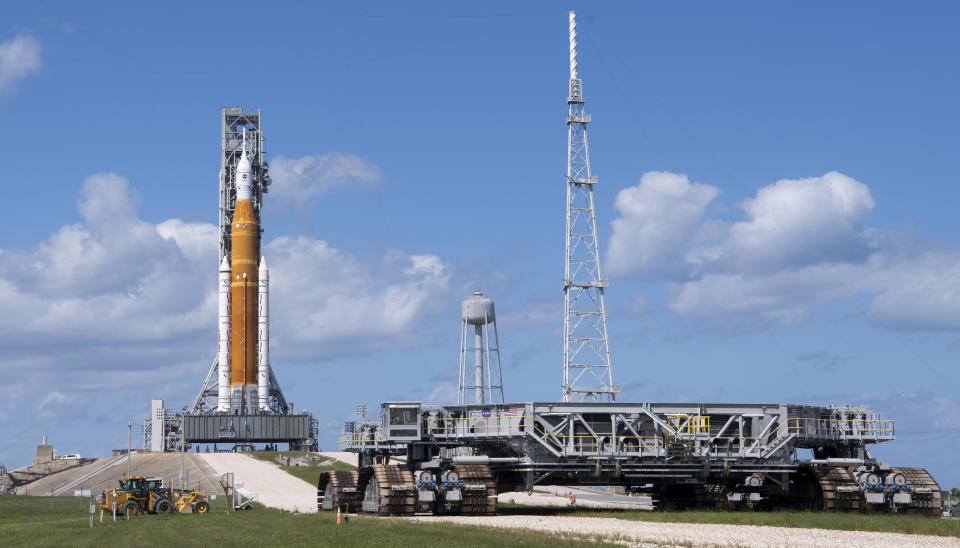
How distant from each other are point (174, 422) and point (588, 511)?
249 ft

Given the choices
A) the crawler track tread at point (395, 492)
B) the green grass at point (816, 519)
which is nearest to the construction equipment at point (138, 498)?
the crawler track tread at point (395, 492)

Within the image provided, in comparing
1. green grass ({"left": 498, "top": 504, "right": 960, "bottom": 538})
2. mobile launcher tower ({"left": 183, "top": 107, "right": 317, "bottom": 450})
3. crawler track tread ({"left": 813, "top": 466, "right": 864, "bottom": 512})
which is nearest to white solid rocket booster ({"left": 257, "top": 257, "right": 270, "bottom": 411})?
mobile launcher tower ({"left": 183, "top": 107, "right": 317, "bottom": 450})

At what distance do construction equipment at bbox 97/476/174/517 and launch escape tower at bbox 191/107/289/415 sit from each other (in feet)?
206

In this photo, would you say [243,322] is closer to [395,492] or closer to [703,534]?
[395,492]

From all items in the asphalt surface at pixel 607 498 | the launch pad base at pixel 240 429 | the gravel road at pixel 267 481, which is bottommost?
the asphalt surface at pixel 607 498

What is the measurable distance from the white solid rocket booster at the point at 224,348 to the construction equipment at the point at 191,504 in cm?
5921

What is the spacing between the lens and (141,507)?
52.5 meters

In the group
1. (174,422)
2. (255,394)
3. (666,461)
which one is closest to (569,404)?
(666,461)

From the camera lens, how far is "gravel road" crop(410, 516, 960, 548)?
32781 millimetres

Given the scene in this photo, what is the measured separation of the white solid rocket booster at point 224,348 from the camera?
366ft

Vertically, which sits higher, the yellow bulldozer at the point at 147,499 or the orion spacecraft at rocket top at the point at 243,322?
the orion spacecraft at rocket top at the point at 243,322

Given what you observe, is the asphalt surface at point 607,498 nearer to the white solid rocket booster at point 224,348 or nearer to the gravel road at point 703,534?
the gravel road at point 703,534

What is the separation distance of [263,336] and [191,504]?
195ft

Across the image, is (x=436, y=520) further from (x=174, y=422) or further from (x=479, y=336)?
(x=174, y=422)
